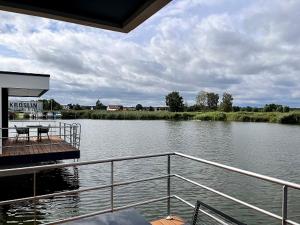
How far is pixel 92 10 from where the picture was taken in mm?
2834

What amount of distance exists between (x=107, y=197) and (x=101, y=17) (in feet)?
24.1

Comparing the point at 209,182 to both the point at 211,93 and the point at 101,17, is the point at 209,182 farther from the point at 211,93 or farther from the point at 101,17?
the point at 211,93

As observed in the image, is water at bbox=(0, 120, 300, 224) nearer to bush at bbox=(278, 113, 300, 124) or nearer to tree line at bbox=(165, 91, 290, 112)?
bush at bbox=(278, 113, 300, 124)

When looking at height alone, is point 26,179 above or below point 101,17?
below

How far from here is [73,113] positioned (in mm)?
66312

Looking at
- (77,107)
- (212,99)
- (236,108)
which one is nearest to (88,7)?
(236,108)

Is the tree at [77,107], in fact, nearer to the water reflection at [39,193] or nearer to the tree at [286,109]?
the tree at [286,109]

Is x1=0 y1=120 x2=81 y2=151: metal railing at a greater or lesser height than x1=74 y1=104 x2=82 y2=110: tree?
lesser

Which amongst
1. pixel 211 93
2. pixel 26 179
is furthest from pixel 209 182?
pixel 211 93

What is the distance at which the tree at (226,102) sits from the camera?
7597 centimetres

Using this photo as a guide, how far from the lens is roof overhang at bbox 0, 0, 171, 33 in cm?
261

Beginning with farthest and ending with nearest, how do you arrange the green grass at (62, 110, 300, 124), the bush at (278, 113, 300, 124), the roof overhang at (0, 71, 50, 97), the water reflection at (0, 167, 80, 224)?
1. the green grass at (62, 110, 300, 124)
2. the bush at (278, 113, 300, 124)
3. the roof overhang at (0, 71, 50, 97)
4. the water reflection at (0, 167, 80, 224)

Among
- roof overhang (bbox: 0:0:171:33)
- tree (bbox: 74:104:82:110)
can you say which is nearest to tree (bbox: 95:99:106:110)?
tree (bbox: 74:104:82:110)

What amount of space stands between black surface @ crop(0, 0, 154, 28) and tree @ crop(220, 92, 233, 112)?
7512 centimetres
